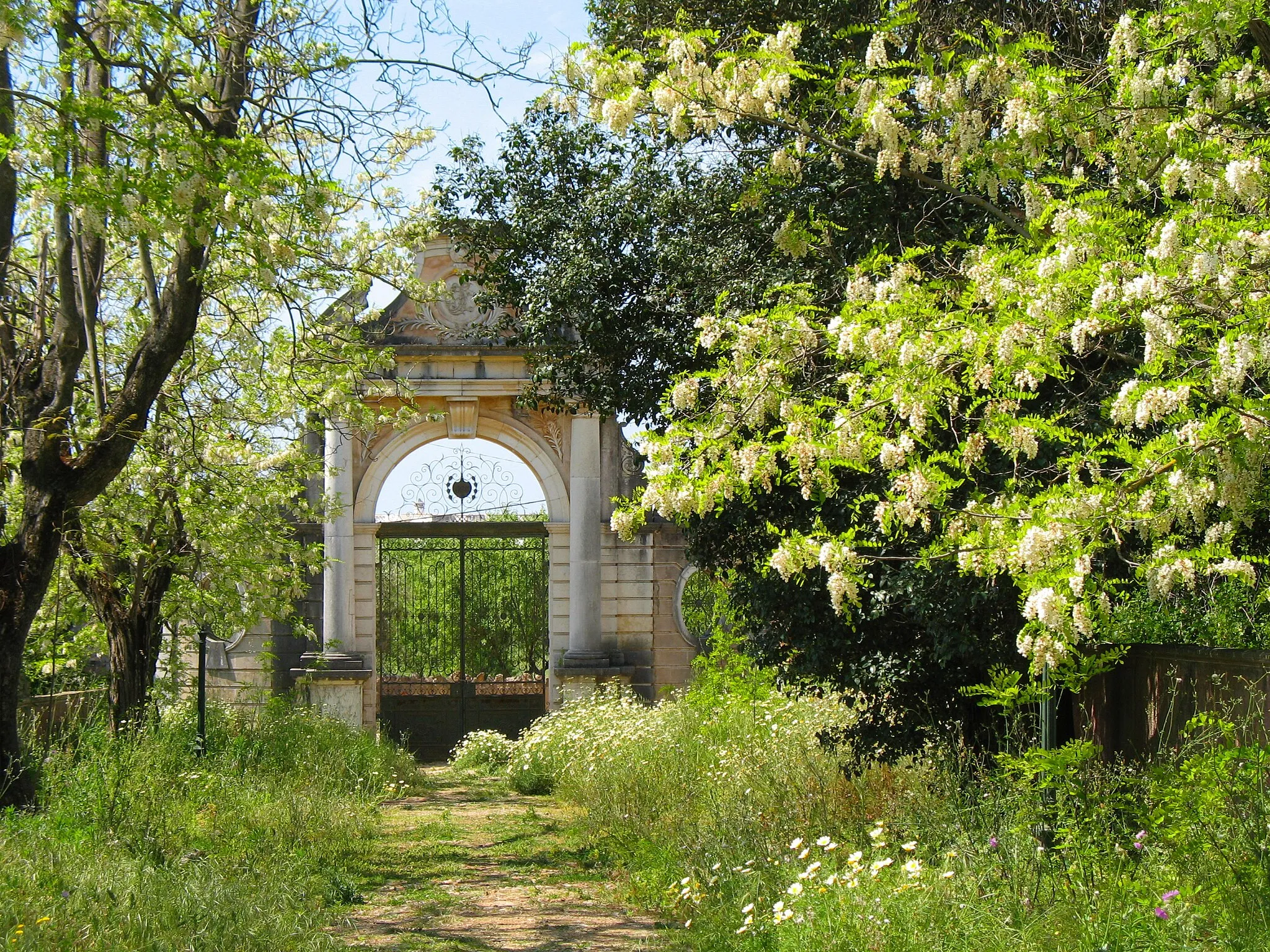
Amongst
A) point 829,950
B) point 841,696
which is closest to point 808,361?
point 841,696

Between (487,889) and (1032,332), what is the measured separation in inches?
185

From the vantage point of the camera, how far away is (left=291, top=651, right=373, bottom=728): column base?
14180 millimetres

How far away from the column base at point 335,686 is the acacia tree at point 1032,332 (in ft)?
27.3

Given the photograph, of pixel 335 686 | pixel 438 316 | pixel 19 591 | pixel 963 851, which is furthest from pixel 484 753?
pixel 963 851

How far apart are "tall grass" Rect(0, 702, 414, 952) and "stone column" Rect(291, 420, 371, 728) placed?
125 inches

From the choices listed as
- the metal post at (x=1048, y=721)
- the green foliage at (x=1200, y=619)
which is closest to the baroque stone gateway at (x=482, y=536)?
the green foliage at (x=1200, y=619)

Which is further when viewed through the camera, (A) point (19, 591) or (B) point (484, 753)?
(B) point (484, 753)

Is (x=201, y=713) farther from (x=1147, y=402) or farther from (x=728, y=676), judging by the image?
(x=1147, y=402)

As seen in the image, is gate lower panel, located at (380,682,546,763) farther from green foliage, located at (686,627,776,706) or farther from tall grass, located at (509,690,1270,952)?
tall grass, located at (509,690,1270,952)

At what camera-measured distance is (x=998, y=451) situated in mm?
6590

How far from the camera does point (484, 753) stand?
1431cm

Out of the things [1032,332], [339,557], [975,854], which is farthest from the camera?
[339,557]

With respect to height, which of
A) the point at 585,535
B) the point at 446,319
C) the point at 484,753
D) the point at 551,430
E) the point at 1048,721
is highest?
the point at 446,319

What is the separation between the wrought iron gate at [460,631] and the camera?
631 inches
